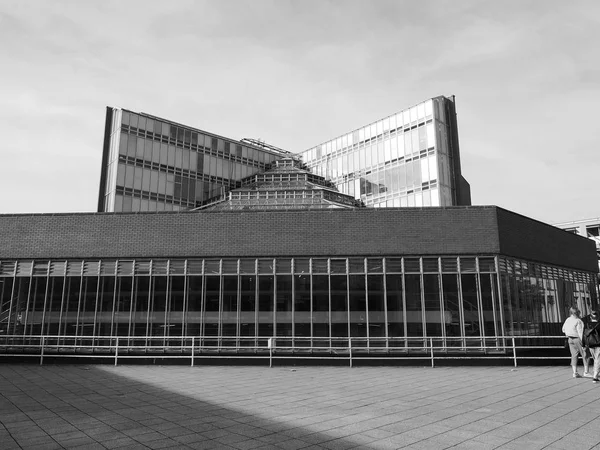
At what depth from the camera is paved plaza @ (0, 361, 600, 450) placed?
687cm

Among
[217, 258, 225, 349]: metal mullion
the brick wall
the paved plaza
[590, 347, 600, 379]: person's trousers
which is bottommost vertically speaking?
the paved plaza

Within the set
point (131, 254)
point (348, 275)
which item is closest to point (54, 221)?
point (131, 254)

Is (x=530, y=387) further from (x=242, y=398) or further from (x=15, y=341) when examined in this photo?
(x=15, y=341)

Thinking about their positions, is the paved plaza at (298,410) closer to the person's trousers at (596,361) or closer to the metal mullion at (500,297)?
the person's trousers at (596,361)

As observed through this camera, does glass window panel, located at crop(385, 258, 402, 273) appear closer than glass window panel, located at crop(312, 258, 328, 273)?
Yes

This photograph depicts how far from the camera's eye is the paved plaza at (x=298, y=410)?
6871 mm

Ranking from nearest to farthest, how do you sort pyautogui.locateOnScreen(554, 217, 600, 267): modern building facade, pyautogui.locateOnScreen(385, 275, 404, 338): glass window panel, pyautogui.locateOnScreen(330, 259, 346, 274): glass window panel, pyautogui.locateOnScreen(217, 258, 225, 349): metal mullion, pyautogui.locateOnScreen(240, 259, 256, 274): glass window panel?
pyautogui.locateOnScreen(385, 275, 404, 338): glass window panel → pyautogui.locateOnScreen(217, 258, 225, 349): metal mullion → pyautogui.locateOnScreen(330, 259, 346, 274): glass window panel → pyautogui.locateOnScreen(240, 259, 256, 274): glass window panel → pyautogui.locateOnScreen(554, 217, 600, 267): modern building facade

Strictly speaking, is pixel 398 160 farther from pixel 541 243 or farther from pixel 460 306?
pixel 460 306

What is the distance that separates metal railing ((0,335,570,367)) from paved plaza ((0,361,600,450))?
1980 mm

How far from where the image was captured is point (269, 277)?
17750 mm

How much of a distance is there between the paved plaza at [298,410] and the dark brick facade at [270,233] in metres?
5.07

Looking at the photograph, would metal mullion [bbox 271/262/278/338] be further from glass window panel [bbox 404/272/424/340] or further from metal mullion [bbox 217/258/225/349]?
glass window panel [bbox 404/272/424/340]

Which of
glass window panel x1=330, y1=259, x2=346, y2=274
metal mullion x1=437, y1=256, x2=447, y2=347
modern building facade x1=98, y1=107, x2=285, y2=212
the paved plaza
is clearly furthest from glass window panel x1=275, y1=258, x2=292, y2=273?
modern building facade x1=98, y1=107, x2=285, y2=212

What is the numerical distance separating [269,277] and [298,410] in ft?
29.7
